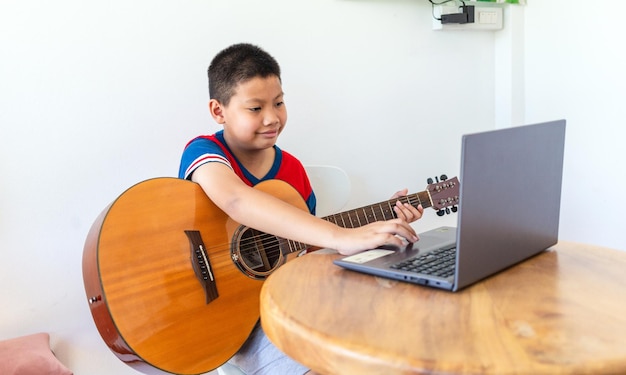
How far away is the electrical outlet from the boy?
840mm

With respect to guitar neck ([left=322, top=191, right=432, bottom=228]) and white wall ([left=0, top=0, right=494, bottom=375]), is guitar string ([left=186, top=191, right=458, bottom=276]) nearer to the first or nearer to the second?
guitar neck ([left=322, top=191, right=432, bottom=228])

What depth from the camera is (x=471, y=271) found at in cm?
82

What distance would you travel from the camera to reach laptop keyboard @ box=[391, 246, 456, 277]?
870mm

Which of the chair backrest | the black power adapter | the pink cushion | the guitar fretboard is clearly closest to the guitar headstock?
the guitar fretboard

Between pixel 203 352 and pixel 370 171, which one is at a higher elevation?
pixel 370 171

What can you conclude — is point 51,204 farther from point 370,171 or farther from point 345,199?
point 370,171

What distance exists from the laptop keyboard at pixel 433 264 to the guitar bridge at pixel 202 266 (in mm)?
514

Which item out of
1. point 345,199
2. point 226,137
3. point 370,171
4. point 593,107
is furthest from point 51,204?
point 593,107

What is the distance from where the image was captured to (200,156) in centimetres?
141

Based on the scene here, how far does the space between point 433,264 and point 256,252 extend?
59 cm

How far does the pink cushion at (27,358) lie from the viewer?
1.30 metres

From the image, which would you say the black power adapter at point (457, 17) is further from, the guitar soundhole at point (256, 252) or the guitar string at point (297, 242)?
the guitar soundhole at point (256, 252)

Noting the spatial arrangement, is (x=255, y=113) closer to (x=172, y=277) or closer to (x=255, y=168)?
(x=255, y=168)

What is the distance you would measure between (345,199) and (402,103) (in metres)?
0.44
